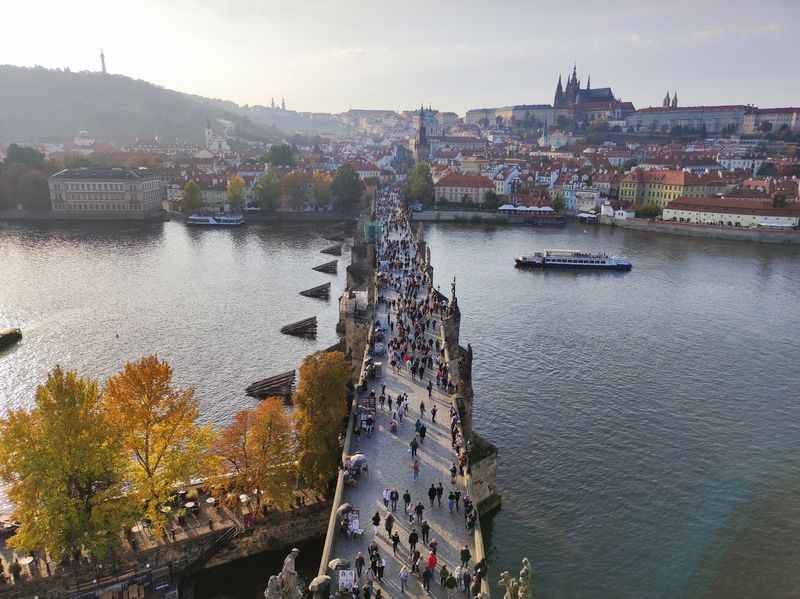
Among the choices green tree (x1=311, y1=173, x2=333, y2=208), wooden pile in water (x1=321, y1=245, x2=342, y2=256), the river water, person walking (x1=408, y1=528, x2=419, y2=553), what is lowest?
the river water

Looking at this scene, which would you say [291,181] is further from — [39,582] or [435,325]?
[39,582]

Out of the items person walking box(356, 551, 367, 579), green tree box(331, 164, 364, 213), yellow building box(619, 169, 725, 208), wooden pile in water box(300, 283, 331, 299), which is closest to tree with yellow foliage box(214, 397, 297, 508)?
person walking box(356, 551, 367, 579)

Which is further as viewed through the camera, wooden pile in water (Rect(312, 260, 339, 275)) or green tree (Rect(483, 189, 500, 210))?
green tree (Rect(483, 189, 500, 210))

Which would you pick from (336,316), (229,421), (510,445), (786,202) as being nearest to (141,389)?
(229,421)

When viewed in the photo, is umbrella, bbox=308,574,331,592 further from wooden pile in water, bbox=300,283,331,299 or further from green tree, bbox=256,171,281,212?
Answer: green tree, bbox=256,171,281,212

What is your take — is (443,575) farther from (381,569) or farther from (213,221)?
(213,221)

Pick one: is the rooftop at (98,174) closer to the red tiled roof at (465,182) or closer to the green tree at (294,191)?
the green tree at (294,191)

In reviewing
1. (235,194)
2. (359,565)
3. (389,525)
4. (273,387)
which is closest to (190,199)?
(235,194)
